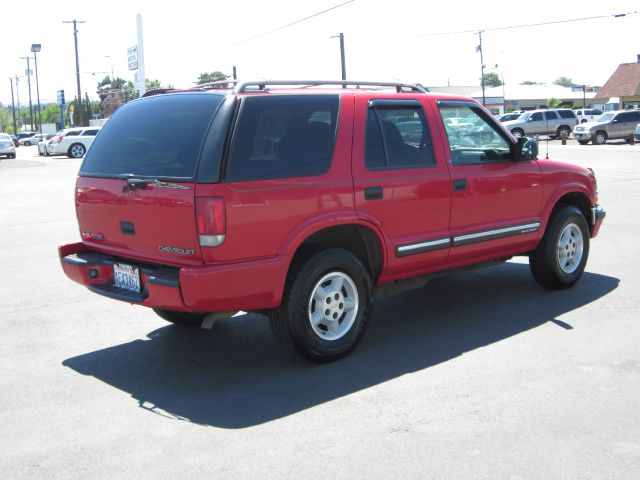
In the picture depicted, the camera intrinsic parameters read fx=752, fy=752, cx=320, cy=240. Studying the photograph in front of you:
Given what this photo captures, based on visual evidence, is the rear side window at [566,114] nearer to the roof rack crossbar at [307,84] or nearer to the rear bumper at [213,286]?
the roof rack crossbar at [307,84]

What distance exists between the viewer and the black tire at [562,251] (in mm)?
7039

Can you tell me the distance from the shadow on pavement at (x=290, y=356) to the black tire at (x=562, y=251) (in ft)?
0.46

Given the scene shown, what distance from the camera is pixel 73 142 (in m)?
42.3

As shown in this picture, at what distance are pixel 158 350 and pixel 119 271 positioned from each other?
2.75 ft

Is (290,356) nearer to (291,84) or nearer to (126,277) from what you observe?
(126,277)

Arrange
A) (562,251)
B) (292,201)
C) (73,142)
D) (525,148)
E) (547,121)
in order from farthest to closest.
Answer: (547,121) → (73,142) → (562,251) → (525,148) → (292,201)

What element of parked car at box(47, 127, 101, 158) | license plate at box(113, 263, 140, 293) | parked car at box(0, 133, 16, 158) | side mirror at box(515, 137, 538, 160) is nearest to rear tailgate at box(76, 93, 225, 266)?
license plate at box(113, 263, 140, 293)

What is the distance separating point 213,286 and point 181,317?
1.72 meters

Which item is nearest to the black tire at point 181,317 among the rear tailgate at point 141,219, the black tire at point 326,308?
the rear tailgate at point 141,219

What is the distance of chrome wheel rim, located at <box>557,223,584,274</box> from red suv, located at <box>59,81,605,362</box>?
2.99 ft

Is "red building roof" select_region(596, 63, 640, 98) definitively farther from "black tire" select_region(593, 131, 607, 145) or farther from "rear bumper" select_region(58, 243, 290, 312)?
"rear bumper" select_region(58, 243, 290, 312)

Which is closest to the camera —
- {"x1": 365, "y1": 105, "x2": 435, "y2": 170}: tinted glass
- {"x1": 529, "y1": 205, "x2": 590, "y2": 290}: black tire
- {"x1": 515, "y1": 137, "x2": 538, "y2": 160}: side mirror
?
{"x1": 365, "y1": 105, "x2": 435, "y2": 170}: tinted glass

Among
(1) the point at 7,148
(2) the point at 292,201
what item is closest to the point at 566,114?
(1) the point at 7,148

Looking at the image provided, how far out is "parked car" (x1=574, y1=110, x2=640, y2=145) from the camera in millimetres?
39625
